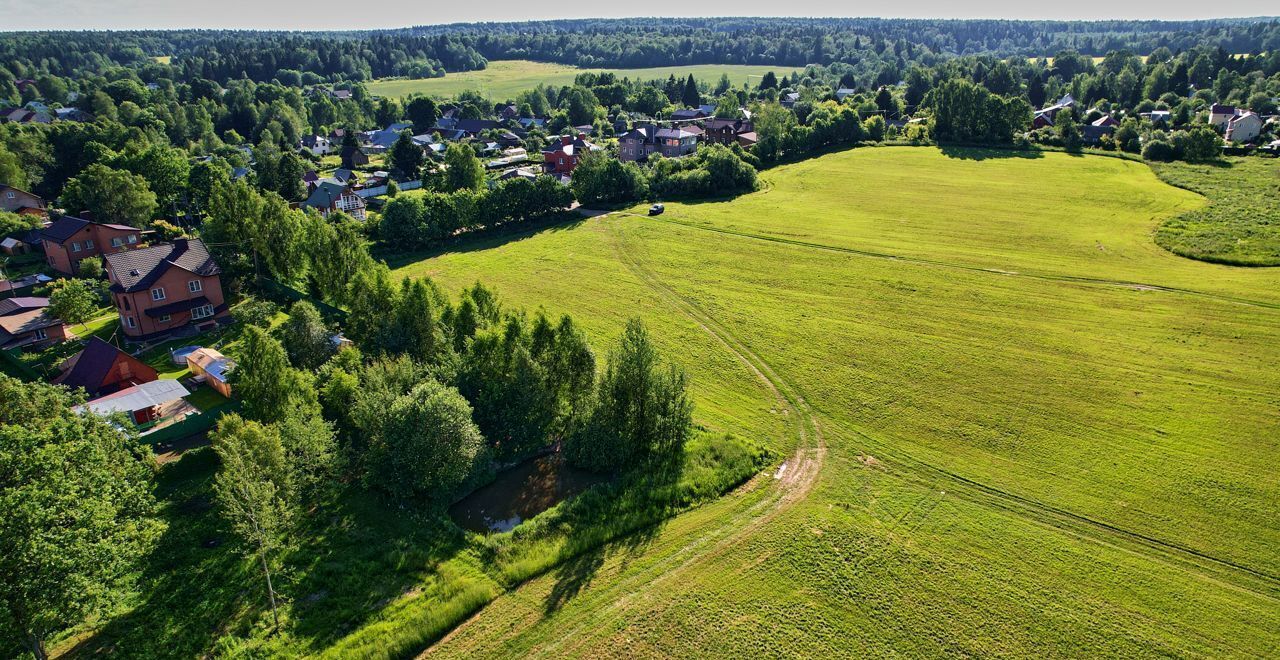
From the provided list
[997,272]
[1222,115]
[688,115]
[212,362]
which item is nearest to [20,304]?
[212,362]

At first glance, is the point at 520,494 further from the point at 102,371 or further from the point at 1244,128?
the point at 1244,128

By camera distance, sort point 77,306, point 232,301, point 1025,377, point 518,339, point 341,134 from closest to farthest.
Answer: point 518,339, point 1025,377, point 77,306, point 232,301, point 341,134

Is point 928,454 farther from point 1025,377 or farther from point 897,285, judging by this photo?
point 897,285

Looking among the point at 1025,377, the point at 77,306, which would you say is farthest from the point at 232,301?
the point at 1025,377

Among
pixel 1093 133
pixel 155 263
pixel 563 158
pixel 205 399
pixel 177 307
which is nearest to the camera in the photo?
pixel 205 399

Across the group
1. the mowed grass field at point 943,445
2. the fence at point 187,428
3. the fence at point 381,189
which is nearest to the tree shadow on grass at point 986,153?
the mowed grass field at point 943,445

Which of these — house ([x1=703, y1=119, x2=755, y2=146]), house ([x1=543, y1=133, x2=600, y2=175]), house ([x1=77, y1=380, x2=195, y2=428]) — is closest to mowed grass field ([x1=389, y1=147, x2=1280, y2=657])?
house ([x1=77, y1=380, x2=195, y2=428])
